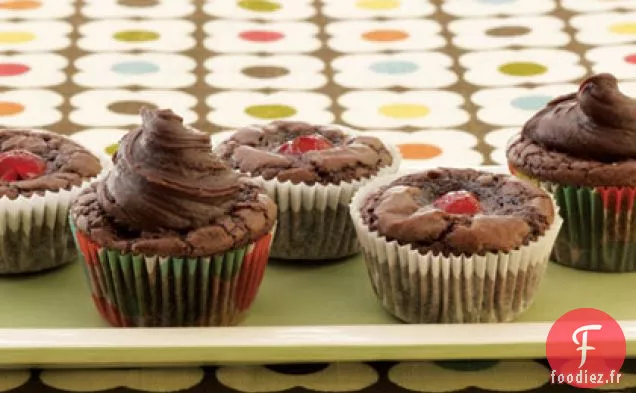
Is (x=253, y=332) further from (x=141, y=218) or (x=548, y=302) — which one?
(x=548, y=302)

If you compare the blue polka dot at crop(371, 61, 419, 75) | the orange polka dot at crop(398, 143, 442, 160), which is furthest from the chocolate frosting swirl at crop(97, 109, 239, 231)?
the blue polka dot at crop(371, 61, 419, 75)

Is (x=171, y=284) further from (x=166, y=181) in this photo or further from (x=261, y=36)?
(x=261, y=36)

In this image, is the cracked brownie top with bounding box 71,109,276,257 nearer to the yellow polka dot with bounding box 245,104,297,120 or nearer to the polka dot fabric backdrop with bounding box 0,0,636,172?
the polka dot fabric backdrop with bounding box 0,0,636,172

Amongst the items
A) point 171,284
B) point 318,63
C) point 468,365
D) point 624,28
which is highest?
point 624,28

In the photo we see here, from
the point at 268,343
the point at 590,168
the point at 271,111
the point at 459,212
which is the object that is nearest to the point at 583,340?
the point at 459,212

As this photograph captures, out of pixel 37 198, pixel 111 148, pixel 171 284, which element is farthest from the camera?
pixel 111 148

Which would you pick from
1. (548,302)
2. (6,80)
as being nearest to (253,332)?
(548,302)

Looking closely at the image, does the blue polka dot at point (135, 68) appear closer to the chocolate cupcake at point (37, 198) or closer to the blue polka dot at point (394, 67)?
the blue polka dot at point (394, 67)

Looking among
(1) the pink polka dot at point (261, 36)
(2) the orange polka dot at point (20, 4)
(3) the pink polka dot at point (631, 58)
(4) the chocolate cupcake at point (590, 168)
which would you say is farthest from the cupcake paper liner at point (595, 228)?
(2) the orange polka dot at point (20, 4)
